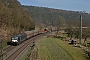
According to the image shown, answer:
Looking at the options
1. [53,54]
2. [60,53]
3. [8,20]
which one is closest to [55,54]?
[53,54]

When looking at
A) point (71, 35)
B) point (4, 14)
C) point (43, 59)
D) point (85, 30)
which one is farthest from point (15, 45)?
point (71, 35)

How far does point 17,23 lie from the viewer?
308 feet

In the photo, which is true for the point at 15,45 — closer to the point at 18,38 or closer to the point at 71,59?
the point at 18,38

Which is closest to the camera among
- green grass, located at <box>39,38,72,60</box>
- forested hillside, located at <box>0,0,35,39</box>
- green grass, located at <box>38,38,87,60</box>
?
green grass, located at <box>39,38,72,60</box>

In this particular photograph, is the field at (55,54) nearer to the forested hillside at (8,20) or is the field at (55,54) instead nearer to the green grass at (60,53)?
the green grass at (60,53)

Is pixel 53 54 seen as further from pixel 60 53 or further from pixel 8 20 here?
pixel 8 20

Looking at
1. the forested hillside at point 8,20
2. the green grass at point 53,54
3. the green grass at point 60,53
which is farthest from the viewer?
the forested hillside at point 8,20

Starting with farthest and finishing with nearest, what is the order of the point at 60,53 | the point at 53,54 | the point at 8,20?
1. the point at 8,20
2. the point at 60,53
3. the point at 53,54

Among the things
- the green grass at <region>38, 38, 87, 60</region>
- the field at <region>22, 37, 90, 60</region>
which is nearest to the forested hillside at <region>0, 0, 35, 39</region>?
the green grass at <region>38, 38, 87, 60</region>

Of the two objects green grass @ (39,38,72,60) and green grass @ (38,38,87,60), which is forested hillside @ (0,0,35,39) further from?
green grass @ (39,38,72,60)

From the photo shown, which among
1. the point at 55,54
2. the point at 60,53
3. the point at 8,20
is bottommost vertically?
the point at 60,53

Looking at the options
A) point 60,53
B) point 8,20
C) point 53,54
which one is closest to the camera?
point 53,54

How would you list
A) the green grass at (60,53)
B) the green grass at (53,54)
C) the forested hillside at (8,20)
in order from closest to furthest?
the green grass at (53,54)
the green grass at (60,53)
the forested hillside at (8,20)

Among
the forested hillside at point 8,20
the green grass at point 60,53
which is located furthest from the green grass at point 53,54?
the forested hillside at point 8,20
